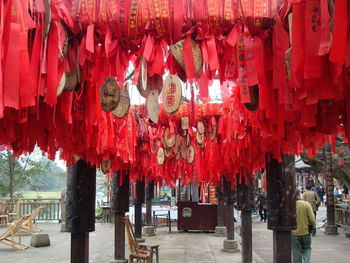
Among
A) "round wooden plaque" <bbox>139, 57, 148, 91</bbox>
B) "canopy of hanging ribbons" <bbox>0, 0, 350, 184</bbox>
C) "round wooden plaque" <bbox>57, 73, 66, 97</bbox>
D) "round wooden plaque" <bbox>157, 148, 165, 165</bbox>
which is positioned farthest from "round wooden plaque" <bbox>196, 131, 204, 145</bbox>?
"round wooden plaque" <bbox>57, 73, 66, 97</bbox>

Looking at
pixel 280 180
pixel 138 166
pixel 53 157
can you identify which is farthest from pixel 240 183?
pixel 53 157

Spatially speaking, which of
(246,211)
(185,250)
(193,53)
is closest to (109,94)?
(193,53)

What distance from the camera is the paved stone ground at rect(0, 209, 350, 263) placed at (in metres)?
8.62

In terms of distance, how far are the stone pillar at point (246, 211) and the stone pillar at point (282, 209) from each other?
3.13m

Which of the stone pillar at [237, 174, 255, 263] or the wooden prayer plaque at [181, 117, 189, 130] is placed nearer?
the wooden prayer plaque at [181, 117, 189, 130]

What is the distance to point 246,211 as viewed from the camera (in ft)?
23.7

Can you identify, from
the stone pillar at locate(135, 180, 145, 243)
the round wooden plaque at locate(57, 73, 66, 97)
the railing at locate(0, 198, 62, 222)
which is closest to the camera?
the round wooden plaque at locate(57, 73, 66, 97)

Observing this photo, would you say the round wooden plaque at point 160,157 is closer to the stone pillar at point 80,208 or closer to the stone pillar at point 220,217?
the stone pillar at point 80,208

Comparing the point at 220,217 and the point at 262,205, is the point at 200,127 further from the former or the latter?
the point at 262,205

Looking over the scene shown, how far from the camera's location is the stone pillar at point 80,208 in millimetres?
4090

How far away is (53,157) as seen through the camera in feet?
10.6

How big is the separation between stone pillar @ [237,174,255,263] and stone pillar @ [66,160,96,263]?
363cm

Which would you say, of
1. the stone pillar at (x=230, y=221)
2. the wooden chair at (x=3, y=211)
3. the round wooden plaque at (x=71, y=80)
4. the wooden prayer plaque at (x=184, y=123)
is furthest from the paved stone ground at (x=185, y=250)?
the round wooden plaque at (x=71, y=80)

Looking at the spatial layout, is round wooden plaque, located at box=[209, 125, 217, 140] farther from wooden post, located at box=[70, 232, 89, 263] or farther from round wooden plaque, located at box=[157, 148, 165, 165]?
wooden post, located at box=[70, 232, 89, 263]
